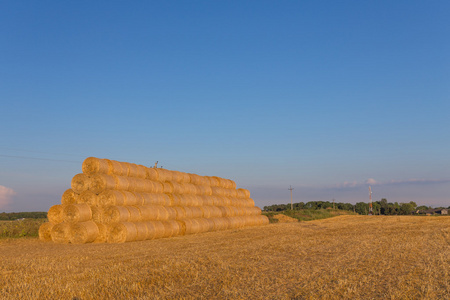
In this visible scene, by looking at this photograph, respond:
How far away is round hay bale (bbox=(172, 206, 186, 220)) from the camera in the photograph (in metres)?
21.4

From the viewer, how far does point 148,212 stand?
62.8ft

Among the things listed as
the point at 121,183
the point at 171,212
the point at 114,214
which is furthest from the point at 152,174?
the point at 114,214

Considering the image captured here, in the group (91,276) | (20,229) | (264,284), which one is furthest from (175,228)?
(264,284)

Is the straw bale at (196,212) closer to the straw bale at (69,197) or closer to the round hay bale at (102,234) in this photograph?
the round hay bale at (102,234)

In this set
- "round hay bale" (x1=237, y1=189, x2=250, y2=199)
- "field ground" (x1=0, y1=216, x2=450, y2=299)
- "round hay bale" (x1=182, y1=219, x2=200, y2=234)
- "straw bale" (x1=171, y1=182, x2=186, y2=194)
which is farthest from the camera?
"round hay bale" (x1=237, y1=189, x2=250, y2=199)

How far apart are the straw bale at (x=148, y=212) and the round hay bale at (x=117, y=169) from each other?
1.97 m

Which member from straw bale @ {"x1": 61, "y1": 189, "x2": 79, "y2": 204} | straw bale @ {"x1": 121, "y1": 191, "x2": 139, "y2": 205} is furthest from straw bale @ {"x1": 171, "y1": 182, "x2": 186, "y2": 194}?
straw bale @ {"x1": 61, "y1": 189, "x2": 79, "y2": 204}

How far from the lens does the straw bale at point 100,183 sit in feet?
59.4

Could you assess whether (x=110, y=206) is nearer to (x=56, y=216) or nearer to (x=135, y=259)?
(x=56, y=216)

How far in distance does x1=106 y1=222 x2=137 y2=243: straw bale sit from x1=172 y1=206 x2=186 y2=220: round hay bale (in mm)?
4120

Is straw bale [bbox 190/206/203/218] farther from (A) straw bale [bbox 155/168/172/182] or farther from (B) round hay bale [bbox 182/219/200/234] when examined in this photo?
(A) straw bale [bbox 155/168/172/182]

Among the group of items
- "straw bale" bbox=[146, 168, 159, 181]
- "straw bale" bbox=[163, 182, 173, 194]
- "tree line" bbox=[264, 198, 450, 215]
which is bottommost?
"tree line" bbox=[264, 198, 450, 215]

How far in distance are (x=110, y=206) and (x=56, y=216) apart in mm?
2618

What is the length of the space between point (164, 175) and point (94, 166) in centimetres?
479
